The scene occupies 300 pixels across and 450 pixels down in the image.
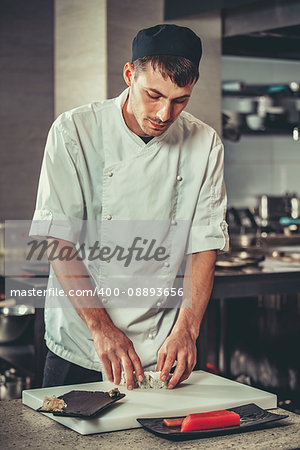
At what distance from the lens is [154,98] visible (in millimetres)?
1731

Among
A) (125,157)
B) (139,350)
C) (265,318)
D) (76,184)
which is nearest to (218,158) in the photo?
(125,157)

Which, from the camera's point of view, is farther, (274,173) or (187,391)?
(274,173)

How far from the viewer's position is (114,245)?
1.98 m

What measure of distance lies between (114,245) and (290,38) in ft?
9.58

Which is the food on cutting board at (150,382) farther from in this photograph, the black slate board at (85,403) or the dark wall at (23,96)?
the dark wall at (23,96)

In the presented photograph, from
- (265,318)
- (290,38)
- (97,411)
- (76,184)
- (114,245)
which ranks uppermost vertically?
(290,38)

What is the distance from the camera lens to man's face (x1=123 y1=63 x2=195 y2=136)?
1.71 metres

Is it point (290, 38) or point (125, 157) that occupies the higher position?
point (290, 38)

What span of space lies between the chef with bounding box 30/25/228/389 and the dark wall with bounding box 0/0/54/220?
11.5ft

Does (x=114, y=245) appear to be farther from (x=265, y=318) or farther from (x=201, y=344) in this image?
(x=265, y=318)

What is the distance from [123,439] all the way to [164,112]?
0.78m

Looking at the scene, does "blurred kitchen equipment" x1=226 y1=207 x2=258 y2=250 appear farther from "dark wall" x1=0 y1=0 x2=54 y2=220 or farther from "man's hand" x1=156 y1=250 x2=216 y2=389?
"man's hand" x1=156 y1=250 x2=216 y2=389

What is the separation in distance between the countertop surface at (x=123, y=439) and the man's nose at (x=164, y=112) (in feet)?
2.45

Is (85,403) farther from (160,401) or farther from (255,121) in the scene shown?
(255,121)
